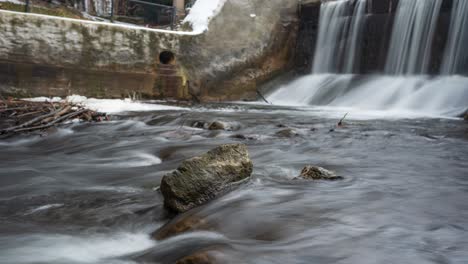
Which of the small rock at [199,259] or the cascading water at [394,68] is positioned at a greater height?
the cascading water at [394,68]

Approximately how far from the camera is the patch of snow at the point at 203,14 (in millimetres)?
12289

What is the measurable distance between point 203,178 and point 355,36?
401 inches

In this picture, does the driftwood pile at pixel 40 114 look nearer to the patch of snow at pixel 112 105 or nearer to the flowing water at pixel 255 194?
the flowing water at pixel 255 194

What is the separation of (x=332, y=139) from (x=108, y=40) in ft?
22.4

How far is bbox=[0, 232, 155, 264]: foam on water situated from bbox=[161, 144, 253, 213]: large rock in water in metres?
0.33

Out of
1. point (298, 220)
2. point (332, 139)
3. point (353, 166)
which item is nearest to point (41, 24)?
point (332, 139)

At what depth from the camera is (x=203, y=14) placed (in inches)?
493

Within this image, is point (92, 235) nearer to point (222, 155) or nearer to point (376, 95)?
point (222, 155)

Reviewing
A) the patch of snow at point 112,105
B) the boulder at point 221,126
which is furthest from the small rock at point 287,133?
the patch of snow at point 112,105

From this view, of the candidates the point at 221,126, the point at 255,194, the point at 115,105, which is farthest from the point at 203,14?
the point at 255,194

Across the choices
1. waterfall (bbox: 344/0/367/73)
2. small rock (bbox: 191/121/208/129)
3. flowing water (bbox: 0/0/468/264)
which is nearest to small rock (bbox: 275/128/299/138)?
flowing water (bbox: 0/0/468/264)

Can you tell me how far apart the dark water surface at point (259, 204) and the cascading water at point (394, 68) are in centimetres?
382

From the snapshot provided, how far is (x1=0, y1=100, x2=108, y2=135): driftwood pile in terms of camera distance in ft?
22.3

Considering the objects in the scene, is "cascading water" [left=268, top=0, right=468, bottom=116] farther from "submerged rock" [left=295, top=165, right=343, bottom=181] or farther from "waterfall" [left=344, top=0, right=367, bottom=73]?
"submerged rock" [left=295, top=165, right=343, bottom=181]
